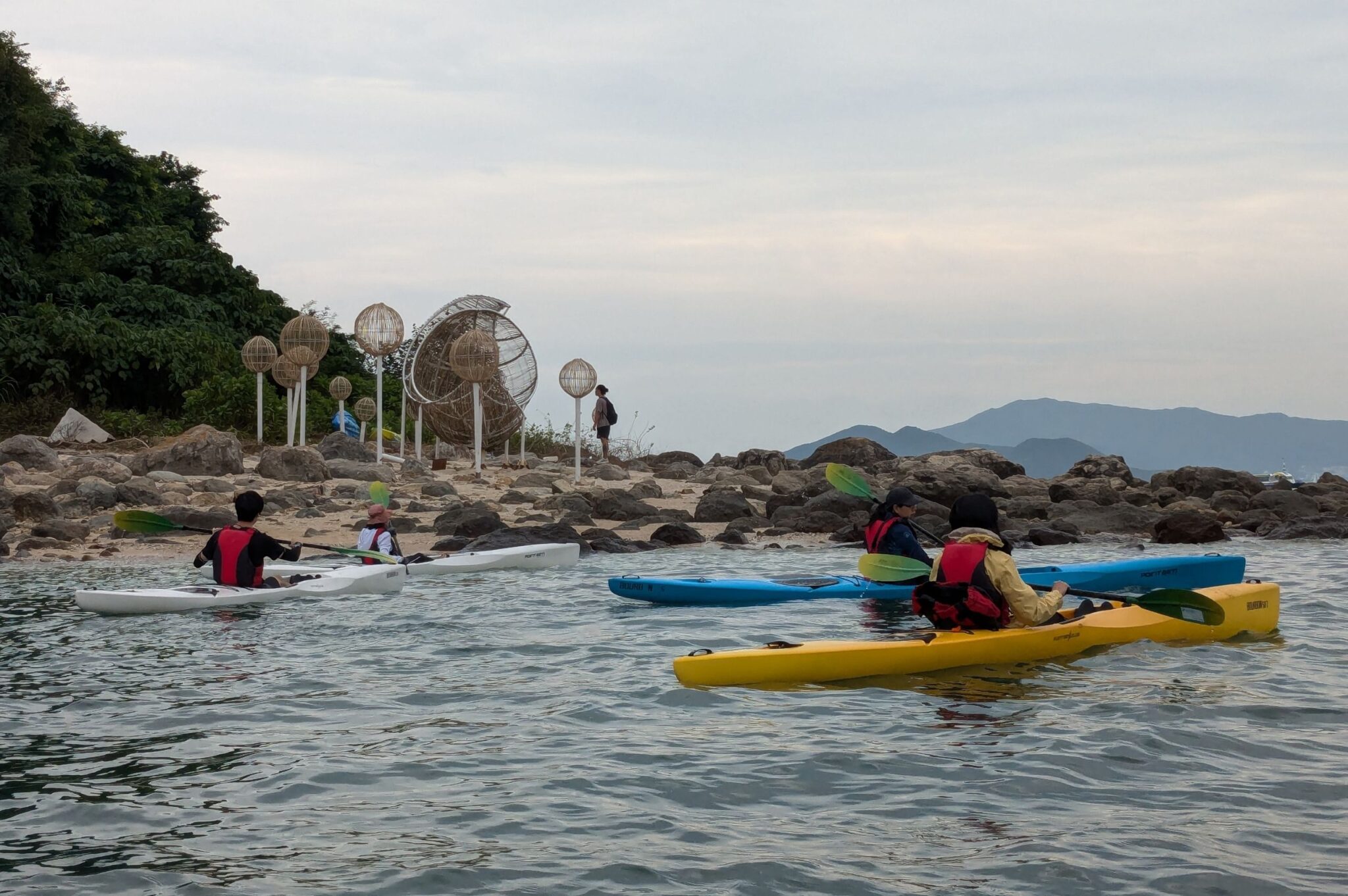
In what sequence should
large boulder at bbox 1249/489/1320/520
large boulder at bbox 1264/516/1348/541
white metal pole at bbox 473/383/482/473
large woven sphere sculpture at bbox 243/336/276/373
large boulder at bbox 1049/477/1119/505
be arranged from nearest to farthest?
large boulder at bbox 1264/516/1348/541
large boulder at bbox 1249/489/1320/520
white metal pole at bbox 473/383/482/473
large boulder at bbox 1049/477/1119/505
large woven sphere sculpture at bbox 243/336/276/373

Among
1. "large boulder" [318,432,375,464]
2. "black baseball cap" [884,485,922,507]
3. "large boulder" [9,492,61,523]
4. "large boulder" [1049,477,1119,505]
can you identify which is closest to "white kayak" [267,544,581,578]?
"large boulder" [9,492,61,523]

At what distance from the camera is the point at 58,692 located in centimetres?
672

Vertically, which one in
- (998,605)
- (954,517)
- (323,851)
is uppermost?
(954,517)

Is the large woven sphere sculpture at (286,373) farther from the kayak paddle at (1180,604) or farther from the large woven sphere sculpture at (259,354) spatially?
the kayak paddle at (1180,604)

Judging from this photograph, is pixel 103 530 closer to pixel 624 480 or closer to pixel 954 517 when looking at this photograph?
pixel 624 480

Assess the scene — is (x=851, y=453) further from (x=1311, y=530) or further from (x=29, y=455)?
(x=29, y=455)

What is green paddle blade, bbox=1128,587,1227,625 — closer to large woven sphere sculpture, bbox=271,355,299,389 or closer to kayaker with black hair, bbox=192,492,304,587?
kayaker with black hair, bbox=192,492,304,587

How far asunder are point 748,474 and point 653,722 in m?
15.8

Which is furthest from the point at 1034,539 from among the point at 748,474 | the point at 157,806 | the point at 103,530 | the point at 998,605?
the point at 157,806

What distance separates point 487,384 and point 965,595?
51.7 ft

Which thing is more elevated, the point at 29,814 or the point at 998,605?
the point at 998,605

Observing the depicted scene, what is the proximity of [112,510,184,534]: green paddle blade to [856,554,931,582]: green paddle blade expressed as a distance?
706cm

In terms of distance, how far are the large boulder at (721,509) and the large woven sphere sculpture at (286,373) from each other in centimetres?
825

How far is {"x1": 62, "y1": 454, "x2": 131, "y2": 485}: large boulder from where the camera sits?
54.0ft
